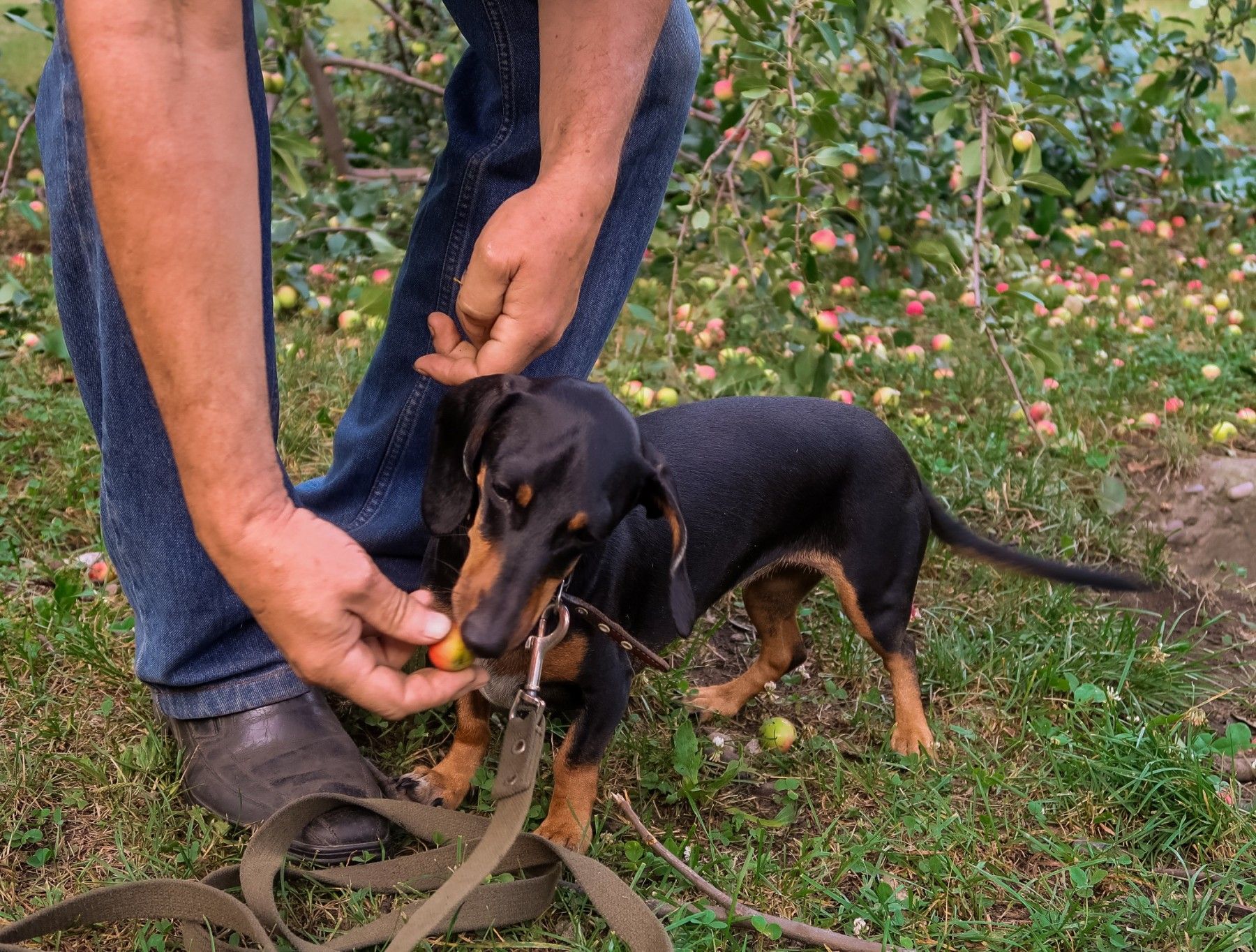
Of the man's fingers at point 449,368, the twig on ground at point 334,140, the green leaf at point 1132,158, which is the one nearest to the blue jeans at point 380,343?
the man's fingers at point 449,368

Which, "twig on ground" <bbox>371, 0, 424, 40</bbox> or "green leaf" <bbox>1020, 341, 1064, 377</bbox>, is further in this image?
"twig on ground" <bbox>371, 0, 424, 40</bbox>

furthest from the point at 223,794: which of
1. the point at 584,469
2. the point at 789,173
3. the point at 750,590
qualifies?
the point at 789,173

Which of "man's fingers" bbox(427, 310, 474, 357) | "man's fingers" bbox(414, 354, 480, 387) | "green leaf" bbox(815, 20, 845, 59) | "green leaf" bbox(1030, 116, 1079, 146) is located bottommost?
"man's fingers" bbox(414, 354, 480, 387)

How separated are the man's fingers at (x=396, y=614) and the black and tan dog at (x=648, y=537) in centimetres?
11

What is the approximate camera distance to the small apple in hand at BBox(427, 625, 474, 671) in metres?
1.65

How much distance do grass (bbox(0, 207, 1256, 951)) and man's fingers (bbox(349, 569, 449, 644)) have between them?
2.03 feet

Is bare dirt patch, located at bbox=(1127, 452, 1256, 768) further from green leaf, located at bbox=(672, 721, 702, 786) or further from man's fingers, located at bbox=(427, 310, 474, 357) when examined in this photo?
man's fingers, located at bbox=(427, 310, 474, 357)

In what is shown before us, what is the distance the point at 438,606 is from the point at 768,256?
76.8 inches

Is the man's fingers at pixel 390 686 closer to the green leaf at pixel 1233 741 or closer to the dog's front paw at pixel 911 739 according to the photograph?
the dog's front paw at pixel 911 739

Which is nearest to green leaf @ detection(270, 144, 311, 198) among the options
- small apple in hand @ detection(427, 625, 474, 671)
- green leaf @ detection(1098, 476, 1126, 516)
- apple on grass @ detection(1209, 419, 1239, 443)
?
small apple in hand @ detection(427, 625, 474, 671)

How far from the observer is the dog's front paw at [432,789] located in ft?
7.25

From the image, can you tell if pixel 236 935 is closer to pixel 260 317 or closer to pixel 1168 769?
pixel 260 317

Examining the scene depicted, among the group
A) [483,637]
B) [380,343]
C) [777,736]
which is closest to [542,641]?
[483,637]

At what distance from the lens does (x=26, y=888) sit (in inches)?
75.0
